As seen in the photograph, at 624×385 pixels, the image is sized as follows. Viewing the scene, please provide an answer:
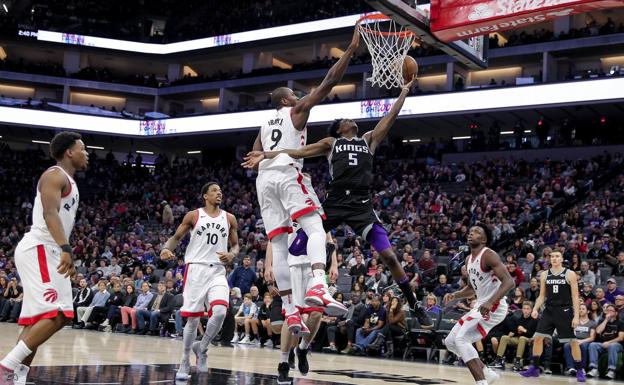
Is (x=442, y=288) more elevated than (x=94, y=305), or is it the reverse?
(x=442, y=288)

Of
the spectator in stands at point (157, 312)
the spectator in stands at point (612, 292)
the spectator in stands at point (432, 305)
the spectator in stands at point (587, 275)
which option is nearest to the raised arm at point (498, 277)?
the spectator in stands at point (612, 292)

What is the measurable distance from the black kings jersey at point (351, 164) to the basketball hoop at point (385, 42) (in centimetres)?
262

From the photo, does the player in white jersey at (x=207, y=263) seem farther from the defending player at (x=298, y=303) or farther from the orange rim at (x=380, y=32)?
the orange rim at (x=380, y=32)

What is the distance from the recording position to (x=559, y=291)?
35.9 feet

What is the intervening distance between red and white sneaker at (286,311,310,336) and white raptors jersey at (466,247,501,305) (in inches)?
89.7

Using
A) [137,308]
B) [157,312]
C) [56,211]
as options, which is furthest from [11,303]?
[56,211]

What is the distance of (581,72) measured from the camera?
28.9m

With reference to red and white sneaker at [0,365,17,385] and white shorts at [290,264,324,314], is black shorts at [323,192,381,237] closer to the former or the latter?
white shorts at [290,264,324,314]

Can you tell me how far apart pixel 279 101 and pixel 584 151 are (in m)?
21.7

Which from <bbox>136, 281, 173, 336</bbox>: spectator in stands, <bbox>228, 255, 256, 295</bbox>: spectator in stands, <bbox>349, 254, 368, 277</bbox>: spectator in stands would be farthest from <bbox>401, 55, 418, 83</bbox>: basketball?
<bbox>136, 281, 173, 336</bbox>: spectator in stands

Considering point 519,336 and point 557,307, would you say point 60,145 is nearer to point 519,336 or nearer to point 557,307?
point 557,307

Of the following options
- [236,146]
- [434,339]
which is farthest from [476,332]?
[236,146]

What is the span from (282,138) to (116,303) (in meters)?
12.1

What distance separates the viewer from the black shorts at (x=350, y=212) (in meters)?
7.30
